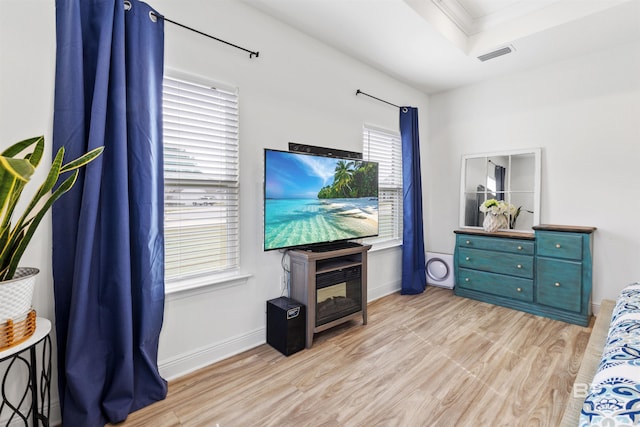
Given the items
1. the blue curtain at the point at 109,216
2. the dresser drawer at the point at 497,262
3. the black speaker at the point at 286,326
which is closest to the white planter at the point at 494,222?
the dresser drawer at the point at 497,262

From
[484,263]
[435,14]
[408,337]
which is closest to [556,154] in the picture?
[484,263]

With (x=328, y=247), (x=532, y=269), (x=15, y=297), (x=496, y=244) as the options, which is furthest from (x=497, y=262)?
(x=15, y=297)

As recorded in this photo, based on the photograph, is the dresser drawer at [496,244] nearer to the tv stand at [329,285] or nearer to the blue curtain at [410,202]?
the blue curtain at [410,202]

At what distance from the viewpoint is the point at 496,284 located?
3.23 m

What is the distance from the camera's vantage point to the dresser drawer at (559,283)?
276 cm

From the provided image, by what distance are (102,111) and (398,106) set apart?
3047 millimetres

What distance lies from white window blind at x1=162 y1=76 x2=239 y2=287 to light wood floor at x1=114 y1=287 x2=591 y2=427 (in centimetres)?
75

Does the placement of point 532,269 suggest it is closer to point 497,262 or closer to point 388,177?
point 497,262

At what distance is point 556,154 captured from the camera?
320 centimetres

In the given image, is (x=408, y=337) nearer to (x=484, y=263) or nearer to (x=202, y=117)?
(x=484, y=263)

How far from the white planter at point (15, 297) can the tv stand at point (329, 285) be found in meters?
1.51

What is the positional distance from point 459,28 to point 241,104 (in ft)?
7.29

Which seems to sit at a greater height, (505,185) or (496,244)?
(505,185)

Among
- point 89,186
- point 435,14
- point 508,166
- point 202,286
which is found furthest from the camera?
point 508,166
